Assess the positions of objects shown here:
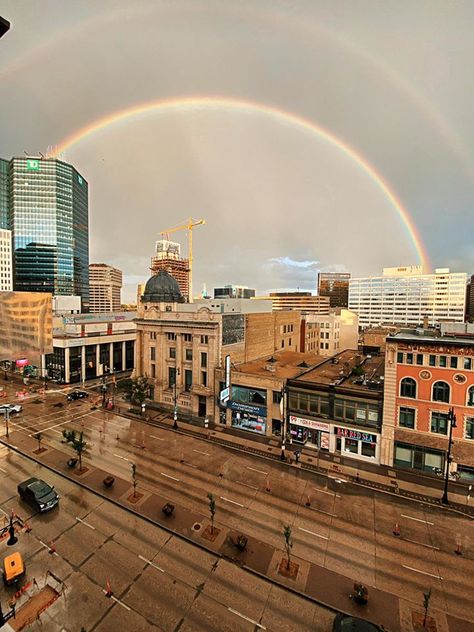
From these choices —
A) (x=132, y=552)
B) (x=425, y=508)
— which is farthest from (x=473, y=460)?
(x=132, y=552)

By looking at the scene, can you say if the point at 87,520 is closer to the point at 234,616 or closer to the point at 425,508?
the point at 234,616

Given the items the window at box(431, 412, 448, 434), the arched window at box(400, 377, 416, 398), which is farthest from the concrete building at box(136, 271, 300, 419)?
the window at box(431, 412, 448, 434)

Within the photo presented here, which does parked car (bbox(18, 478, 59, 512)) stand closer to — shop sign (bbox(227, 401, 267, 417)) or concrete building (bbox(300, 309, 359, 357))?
shop sign (bbox(227, 401, 267, 417))

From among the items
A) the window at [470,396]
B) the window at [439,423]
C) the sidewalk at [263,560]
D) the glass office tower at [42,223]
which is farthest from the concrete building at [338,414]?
the glass office tower at [42,223]

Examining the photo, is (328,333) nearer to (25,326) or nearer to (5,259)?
(25,326)

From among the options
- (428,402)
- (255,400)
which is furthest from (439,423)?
(255,400)

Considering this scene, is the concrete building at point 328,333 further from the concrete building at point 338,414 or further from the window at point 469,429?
the window at point 469,429
